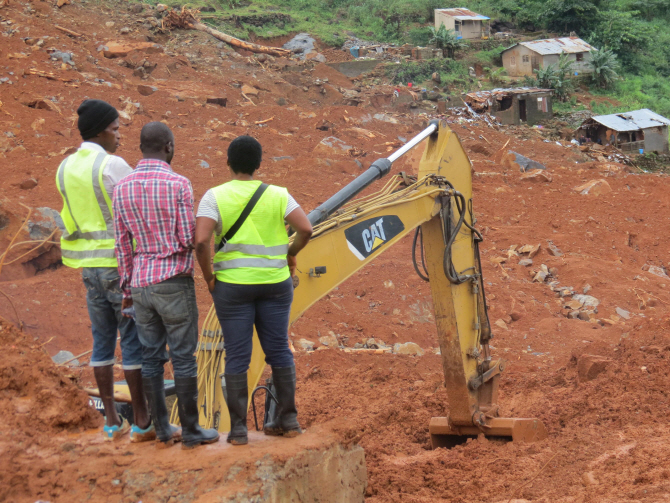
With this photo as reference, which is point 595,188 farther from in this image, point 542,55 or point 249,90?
point 542,55

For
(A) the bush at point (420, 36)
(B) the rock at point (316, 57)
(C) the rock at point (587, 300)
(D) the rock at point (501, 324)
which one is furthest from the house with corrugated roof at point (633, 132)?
(D) the rock at point (501, 324)

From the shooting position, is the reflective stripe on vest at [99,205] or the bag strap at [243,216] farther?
the reflective stripe on vest at [99,205]

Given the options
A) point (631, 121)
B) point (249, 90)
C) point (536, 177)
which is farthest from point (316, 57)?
point (536, 177)

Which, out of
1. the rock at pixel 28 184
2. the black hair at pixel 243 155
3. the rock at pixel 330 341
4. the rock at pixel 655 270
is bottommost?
the rock at pixel 655 270

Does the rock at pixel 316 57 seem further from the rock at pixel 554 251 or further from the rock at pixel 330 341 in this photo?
the rock at pixel 330 341

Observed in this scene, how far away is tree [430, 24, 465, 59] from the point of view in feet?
106

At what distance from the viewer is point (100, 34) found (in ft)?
66.2

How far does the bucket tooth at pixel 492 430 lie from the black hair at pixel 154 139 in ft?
12.2

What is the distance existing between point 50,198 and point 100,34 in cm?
1127

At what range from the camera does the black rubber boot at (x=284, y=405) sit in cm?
364

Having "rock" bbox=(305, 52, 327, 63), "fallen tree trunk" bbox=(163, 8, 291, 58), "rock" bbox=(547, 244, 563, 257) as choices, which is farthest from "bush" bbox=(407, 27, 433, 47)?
"rock" bbox=(547, 244, 563, 257)

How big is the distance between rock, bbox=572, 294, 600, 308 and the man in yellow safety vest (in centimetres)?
906

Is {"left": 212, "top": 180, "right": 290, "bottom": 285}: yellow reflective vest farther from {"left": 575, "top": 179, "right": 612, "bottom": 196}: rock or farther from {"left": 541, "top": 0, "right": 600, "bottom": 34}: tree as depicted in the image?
{"left": 541, "top": 0, "right": 600, "bottom": 34}: tree

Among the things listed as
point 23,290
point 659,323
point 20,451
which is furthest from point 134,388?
point 659,323
